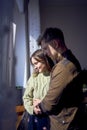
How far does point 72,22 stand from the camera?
4.34 meters

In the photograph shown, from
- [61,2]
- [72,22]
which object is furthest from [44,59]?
[72,22]

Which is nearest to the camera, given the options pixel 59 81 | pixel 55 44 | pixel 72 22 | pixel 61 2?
pixel 59 81

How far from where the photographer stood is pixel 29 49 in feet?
10.9

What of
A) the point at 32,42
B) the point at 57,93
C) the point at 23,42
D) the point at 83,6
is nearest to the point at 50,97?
the point at 57,93

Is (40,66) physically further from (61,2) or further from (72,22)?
(72,22)

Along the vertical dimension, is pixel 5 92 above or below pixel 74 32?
below

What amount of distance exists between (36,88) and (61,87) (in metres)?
0.68

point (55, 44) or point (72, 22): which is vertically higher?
point (72, 22)

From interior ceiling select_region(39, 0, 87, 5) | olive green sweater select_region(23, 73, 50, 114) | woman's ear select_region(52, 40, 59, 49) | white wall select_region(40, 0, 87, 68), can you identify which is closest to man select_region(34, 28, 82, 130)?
woman's ear select_region(52, 40, 59, 49)

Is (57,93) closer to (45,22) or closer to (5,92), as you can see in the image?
(5,92)

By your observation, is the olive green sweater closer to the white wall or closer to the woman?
the woman

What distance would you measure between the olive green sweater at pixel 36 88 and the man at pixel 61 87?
434 millimetres

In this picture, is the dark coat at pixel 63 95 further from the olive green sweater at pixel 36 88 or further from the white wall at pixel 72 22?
the white wall at pixel 72 22

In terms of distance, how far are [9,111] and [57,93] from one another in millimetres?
502
